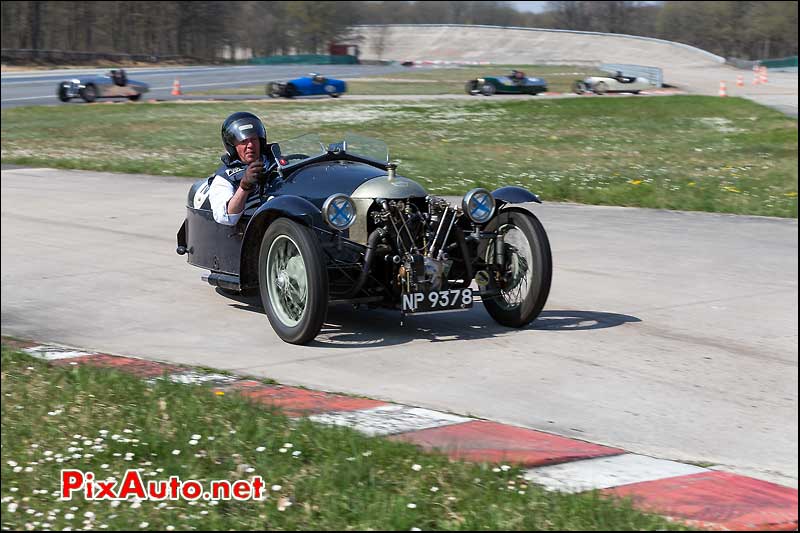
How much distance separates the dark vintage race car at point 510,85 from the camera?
45969mm

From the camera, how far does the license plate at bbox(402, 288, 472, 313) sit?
23.5 ft

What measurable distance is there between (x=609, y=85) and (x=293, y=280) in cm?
4141

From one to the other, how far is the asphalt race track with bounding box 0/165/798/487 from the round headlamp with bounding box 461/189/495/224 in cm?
78

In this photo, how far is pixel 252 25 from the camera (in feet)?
405

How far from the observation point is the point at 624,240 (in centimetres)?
1148

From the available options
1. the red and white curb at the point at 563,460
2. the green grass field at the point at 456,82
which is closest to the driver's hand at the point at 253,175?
the red and white curb at the point at 563,460

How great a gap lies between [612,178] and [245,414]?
503 inches

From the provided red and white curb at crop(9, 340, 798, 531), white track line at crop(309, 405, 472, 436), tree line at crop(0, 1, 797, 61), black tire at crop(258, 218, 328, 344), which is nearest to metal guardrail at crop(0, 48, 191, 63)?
tree line at crop(0, 1, 797, 61)

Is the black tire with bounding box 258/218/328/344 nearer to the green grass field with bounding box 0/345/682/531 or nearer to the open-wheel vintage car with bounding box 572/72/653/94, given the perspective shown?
the green grass field with bounding box 0/345/682/531

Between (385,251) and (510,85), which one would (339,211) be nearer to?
(385,251)

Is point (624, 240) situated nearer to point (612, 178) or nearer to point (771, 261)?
point (771, 261)

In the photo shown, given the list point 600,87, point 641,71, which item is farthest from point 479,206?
point 641,71

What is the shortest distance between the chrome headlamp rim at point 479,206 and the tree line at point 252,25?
874 inches

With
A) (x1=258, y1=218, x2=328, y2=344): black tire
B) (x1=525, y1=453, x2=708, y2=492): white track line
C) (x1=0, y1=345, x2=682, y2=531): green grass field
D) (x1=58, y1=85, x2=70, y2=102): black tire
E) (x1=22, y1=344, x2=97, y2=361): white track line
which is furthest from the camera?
(x1=58, y1=85, x2=70, y2=102): black tire
